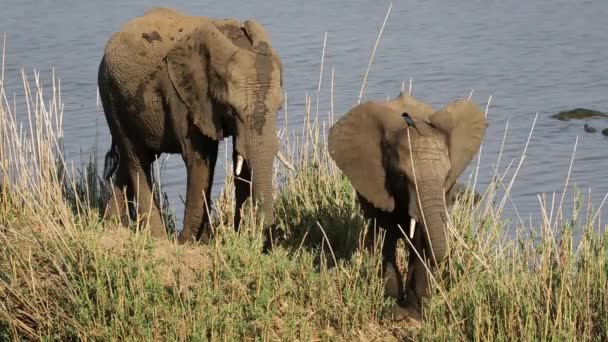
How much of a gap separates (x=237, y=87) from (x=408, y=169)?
4.62 feet

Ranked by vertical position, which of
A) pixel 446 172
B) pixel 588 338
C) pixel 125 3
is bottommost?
pixel 125 3

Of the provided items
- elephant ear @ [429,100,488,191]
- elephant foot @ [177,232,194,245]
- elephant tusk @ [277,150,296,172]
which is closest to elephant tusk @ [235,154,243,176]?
elephant tusk @ [277,150,296,172]

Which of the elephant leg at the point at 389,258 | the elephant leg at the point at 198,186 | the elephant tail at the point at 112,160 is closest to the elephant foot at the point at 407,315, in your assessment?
the elephant leg at the point at 389,258

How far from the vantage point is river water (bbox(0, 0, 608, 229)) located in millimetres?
14328

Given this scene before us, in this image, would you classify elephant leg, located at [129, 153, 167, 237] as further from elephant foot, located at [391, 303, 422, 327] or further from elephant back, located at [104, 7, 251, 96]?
elephant foot, located at [391, 303, 422, 327]

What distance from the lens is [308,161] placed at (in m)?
9.99

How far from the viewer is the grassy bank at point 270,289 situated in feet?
23.9

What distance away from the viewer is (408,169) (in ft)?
25.6

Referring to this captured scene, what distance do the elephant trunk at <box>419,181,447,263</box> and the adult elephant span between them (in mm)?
1270

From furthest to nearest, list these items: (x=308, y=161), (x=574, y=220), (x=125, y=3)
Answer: (x=125, y=3) → (x=308, y=161) → (x=574, y=220)

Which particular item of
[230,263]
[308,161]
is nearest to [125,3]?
[308,161]

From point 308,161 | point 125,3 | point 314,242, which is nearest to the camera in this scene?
point 314,242

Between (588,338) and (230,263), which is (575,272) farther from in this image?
(230,263)

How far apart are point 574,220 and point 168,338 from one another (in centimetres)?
233
